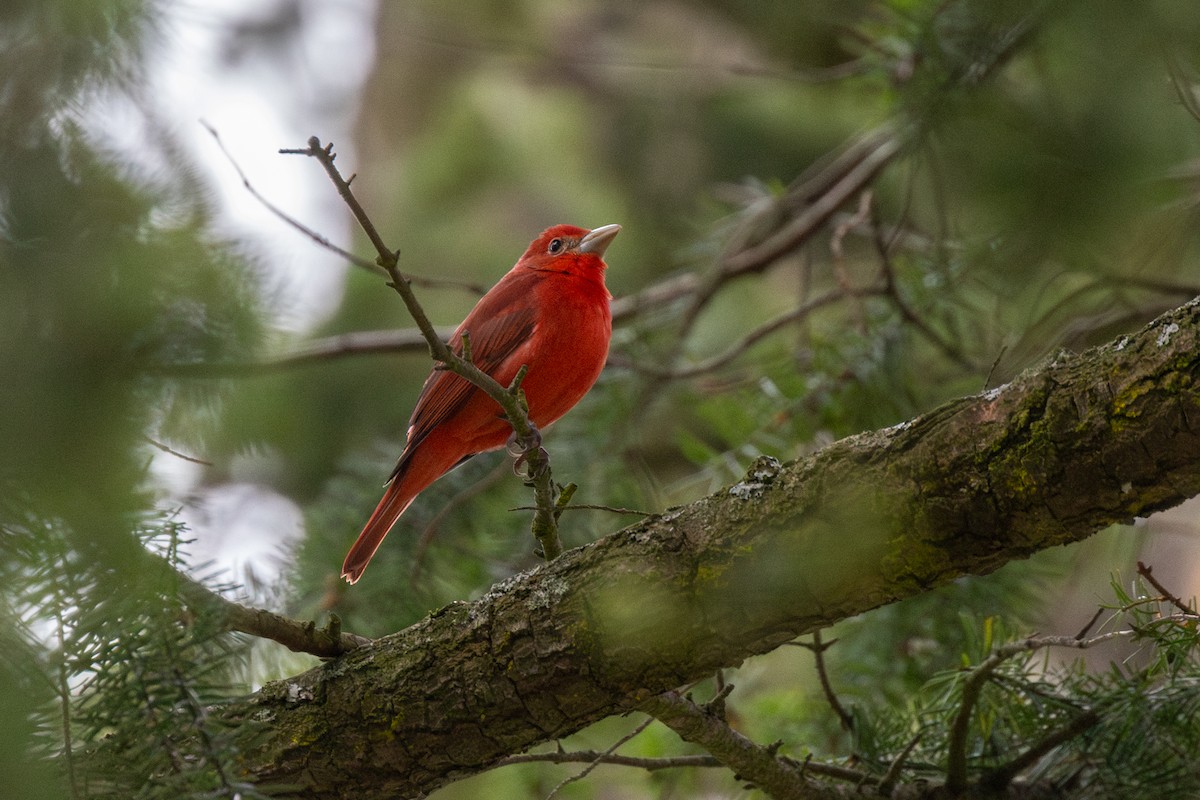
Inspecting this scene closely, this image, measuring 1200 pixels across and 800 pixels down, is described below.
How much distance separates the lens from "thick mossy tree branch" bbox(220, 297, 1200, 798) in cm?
164

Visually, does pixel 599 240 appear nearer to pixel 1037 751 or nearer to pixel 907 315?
pixel 907 315

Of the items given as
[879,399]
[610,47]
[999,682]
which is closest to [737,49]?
[610,47]

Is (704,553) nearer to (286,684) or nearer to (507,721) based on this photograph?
(507,721)

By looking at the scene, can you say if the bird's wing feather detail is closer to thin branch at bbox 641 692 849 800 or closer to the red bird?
the red bird

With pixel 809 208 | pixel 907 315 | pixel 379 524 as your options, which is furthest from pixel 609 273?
pixel 379 524

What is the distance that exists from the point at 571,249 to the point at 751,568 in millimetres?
2444

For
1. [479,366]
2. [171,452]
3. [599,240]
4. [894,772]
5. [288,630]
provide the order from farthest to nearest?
1. [599,240]
2. [479,366]
3. [288,630]
4. [894,772]
5. [171,452]

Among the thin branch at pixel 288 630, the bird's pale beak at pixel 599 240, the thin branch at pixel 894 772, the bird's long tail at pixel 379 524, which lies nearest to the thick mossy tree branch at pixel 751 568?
the thin branch at pixel 288 630

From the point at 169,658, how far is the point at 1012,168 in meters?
1.46

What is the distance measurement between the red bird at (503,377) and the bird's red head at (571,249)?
4.7 inches

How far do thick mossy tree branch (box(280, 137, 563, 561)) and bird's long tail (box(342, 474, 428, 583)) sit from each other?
1.10m

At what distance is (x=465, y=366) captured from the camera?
7.06 feet

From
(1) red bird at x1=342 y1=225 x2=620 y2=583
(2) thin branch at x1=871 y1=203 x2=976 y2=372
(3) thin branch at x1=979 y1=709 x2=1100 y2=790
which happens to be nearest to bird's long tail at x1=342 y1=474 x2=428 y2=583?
(1) red bird at x1=342 y1=225 x2=620 y2=583

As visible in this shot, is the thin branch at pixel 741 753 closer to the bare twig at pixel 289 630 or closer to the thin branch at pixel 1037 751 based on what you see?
the thin branch at pixel 1037 751
